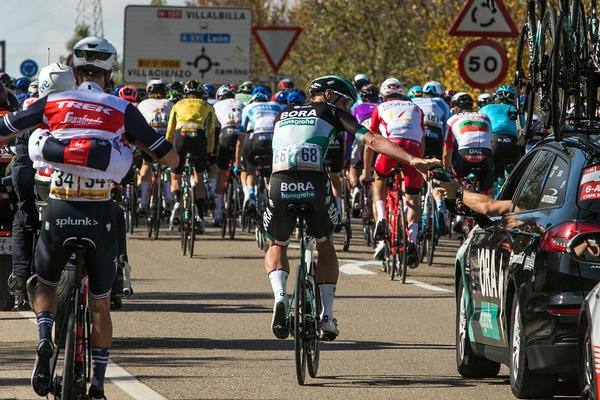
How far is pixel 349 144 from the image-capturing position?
86.3 feet

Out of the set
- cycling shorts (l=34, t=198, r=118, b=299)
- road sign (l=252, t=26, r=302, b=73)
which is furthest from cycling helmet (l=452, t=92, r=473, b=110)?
cycling shorts (l=34, t=198, r=118, b=299)

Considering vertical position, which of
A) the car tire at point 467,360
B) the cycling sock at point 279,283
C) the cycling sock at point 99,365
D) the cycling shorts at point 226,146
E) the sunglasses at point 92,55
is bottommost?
the car tire at point 467,360

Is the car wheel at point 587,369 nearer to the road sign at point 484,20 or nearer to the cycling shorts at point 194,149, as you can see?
the road sign at point 484,20

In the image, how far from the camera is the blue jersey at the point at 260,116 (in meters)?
23.5

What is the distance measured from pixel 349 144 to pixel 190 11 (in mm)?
22809

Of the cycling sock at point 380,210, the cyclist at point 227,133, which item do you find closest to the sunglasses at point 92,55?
the cycling sock at point 380,210

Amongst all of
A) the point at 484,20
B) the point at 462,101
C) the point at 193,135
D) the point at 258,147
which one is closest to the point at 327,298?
the point at 484,20

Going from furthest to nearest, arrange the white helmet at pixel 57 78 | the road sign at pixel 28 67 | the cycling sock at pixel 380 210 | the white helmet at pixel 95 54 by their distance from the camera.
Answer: the road sign at pixel 28 67 → the cycling sock at pixel 380 210 → the white helmet at pixel 57 78 → the white helmet at pixel 95 54

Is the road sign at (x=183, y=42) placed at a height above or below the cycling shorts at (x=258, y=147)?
above

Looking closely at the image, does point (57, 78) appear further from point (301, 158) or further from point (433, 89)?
point (433, 89)

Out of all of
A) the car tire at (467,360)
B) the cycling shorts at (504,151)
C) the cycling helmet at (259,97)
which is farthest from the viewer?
the cycling helmet at (259,97)

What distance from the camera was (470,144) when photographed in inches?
853

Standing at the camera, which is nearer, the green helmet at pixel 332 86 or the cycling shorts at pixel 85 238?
the cycling shorts at pixel 85 238

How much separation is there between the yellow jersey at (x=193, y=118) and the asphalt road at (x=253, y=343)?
2.95 m
